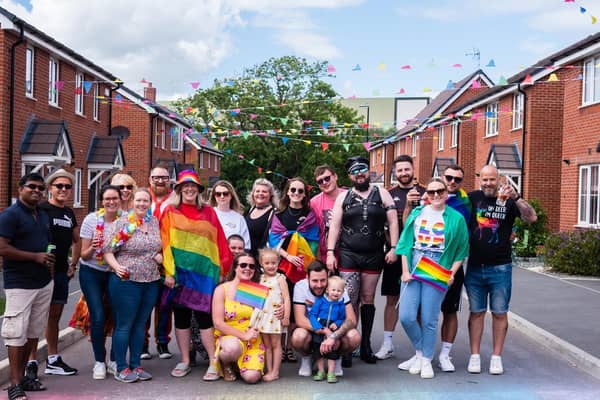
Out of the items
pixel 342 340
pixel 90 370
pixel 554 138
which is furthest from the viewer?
pixel 554 138

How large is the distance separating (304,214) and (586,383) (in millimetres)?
3175

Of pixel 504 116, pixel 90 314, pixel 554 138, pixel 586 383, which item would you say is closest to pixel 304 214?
pixel 90 314

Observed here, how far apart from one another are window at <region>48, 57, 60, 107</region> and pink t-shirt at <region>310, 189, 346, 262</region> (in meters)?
14.8

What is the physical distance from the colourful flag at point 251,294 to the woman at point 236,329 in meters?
0.03

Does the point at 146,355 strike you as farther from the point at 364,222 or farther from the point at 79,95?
the point at 79,95

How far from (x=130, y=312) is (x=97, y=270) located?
526 millimetres

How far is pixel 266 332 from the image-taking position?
6688 mm

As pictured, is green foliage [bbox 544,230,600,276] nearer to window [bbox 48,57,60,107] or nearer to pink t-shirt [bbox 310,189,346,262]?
pink t-shirt [bbox 310,189,346,262]

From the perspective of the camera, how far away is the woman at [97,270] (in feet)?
21.7

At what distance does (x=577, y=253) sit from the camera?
16.9m

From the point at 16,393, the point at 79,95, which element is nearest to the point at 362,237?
the point at 16,393

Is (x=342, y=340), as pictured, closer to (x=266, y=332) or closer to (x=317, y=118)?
(x=266, y=332)

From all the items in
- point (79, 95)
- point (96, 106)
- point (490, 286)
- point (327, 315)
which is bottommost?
point (327, 315)

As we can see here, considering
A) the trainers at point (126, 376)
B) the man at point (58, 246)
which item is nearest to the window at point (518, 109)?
the man at point (58, 246)
